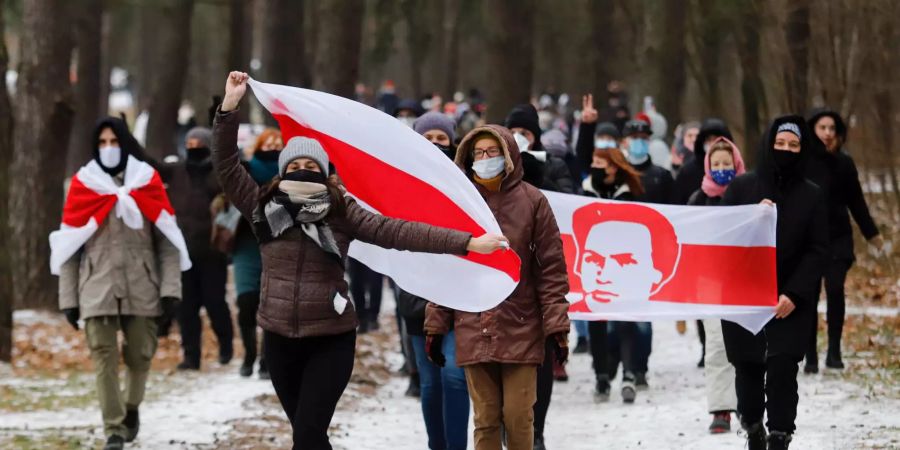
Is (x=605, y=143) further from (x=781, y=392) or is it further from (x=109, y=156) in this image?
(x=781, y=392)

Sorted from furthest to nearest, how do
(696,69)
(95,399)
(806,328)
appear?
(696,69)
(95,399)
(806,328)

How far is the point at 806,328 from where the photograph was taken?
899 cm

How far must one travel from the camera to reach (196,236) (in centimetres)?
1488

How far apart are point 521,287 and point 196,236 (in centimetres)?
720

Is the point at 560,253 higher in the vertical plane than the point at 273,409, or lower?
higher

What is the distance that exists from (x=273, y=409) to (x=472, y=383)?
14.7 feet

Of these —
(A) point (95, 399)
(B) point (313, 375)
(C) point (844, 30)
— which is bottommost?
(A) point (95, 399)

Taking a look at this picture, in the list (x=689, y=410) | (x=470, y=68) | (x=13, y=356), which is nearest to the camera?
(x=689, y=410)

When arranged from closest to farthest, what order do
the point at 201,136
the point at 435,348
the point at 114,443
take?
1. the point at 435,348
2. the point at 114,443
3. the point at 201,136

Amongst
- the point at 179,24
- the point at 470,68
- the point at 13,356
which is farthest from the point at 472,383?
the point at 470,68

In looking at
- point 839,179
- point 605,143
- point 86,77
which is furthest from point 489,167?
point 86,77

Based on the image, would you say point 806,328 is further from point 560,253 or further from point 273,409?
point 273,409

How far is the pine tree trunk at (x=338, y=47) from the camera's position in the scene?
19938mm

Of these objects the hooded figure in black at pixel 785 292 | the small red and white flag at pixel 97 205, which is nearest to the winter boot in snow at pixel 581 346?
the small red and white flag at pixel 97 205
